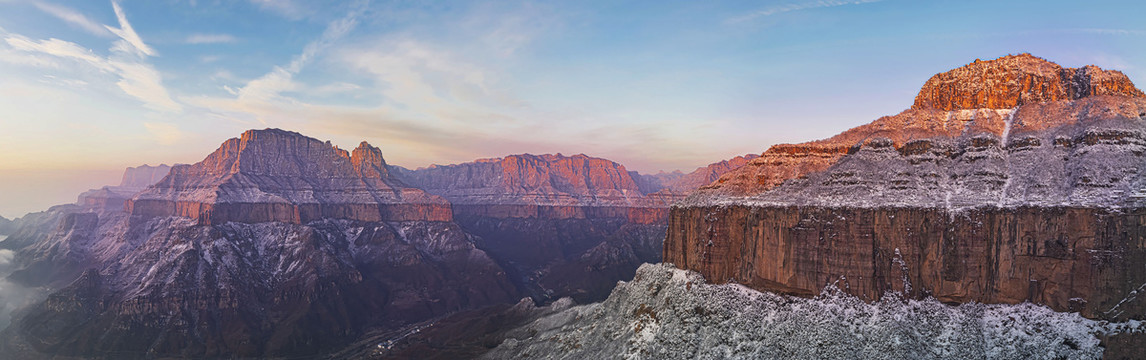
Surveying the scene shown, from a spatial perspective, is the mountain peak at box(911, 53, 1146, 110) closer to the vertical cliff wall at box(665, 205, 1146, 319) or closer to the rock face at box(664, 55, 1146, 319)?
the rock face at box(664, 55, 1146, 319)

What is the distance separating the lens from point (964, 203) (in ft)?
185

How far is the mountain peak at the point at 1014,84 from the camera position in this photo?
210 ft

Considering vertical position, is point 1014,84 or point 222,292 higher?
point 1014,84

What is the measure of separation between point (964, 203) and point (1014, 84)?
2356cm

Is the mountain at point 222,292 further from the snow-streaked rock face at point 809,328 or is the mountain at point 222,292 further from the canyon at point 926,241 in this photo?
the snow-streaked rock face at point 809,328

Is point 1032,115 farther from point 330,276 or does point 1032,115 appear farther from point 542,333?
point 330,276

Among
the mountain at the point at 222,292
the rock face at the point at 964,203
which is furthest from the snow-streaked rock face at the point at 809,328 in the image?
Result: the mountain at the point at 222,292

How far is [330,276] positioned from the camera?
176 meters

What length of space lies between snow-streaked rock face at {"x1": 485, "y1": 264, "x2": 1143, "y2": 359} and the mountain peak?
97.5ft

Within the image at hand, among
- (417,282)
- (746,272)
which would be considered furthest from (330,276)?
(746,272)

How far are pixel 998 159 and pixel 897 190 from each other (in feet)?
37.5

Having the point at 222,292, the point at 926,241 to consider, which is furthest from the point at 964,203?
the point at 222,292

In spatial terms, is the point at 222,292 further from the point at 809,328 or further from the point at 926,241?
the point at 926,241

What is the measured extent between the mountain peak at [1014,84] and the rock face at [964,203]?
6.3 inches
